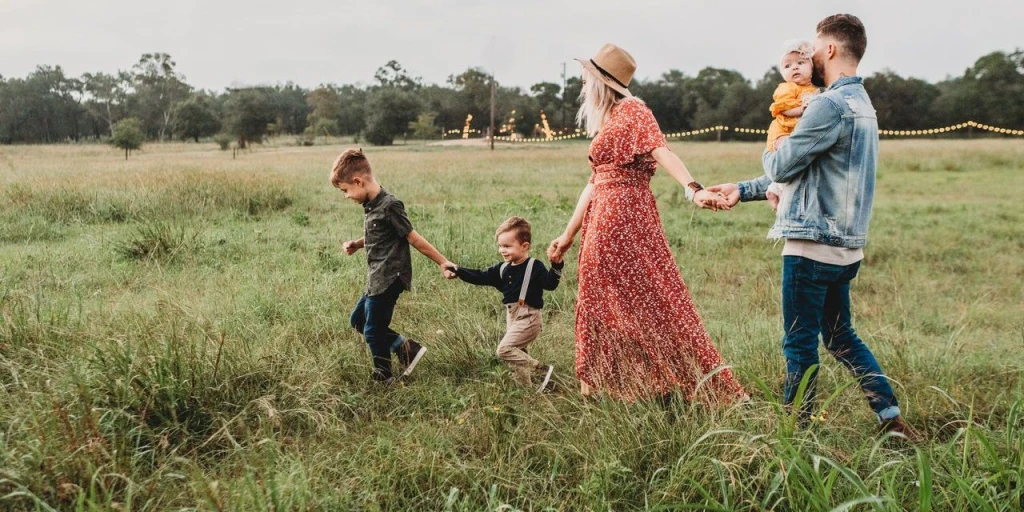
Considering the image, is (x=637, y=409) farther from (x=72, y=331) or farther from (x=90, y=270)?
(x=90, y=270)

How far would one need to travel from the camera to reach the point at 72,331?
4105 mm

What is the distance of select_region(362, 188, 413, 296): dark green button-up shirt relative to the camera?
13.1 ft

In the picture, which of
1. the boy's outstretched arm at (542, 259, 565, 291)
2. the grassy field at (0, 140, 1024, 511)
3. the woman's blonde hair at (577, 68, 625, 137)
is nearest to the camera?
the grassy field at (0, 140, 1024, 511)

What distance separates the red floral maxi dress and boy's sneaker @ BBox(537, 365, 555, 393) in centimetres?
38

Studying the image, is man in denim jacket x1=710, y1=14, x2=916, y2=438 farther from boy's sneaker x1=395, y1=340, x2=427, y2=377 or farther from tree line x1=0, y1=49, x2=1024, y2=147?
tree line x1=0, y1=49, x2=1024, y2=147

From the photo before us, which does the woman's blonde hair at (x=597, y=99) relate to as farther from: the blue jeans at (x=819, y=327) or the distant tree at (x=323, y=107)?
the distant tree at (x=323, y=107)

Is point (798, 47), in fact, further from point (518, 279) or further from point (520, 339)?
point (520, 339)

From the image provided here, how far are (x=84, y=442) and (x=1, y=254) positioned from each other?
246 inches

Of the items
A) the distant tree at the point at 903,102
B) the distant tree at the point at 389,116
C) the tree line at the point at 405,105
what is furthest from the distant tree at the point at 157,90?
the distant tree at the point at 903,102

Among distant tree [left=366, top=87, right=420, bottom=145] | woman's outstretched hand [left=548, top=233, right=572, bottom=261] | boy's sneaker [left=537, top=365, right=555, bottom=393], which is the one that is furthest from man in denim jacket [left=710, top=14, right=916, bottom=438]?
distant tree [left=366, top=87, right=420, bottom=145]

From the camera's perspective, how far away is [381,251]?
407 centimetres

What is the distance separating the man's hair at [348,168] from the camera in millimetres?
3945

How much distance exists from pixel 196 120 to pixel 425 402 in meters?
74.9

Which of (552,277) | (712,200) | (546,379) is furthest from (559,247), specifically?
(712,200)
